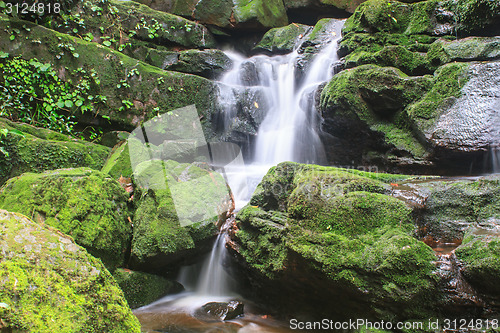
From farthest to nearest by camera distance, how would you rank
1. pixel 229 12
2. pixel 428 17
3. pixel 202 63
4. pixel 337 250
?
pixel 229 12 < pixel 202 63 < pixel 428 17 < pixel 337 250

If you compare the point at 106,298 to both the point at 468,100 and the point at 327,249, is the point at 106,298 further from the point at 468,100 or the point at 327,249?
the point at 468,100

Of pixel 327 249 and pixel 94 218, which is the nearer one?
pixel 327 249

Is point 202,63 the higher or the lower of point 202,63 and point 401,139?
the higher

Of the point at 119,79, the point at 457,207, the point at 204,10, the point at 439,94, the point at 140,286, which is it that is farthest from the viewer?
the point at 204,10

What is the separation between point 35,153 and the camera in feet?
16.2

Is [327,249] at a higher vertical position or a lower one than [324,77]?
lower

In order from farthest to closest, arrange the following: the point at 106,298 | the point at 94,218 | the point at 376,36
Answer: the point at 376,36, the point at 94,218, the point at 106,298

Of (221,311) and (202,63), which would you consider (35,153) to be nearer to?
(221,311)

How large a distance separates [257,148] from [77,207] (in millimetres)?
5045

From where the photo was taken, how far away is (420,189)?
346 centimetres

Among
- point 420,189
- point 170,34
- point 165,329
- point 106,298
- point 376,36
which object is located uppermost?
point 170,34

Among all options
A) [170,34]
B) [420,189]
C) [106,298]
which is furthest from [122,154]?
[170,34]

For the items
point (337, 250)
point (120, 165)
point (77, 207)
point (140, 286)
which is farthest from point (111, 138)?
point (337, 250)

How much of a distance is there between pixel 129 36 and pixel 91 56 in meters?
2.17
